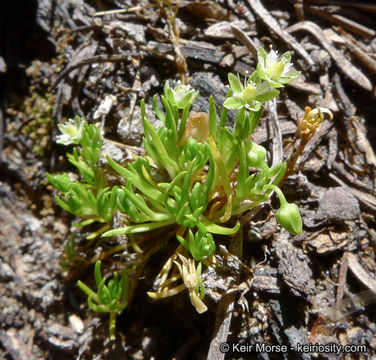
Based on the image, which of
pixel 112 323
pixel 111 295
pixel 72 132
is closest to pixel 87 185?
pixel 72 132

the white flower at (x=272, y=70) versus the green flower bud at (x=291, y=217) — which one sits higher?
the white flower at (x=272, y=70)

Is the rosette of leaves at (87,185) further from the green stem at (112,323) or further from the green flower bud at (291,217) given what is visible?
the green flower bud at (291,217)

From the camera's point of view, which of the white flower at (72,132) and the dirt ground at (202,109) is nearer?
the dirt ground at (202,109)

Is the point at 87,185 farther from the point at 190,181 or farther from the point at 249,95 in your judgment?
the point at 249,95

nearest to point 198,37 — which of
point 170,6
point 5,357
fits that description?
point 170,6

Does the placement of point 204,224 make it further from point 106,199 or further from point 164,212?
point 106,199

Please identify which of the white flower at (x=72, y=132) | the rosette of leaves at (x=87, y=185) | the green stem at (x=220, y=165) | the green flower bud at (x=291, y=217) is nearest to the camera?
the green flower bud at (x=291, y=217)

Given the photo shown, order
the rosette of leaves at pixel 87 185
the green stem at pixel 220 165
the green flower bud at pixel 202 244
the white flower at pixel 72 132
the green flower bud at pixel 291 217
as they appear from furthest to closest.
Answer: the white flower at pixel 72 132, the rosette of leaves at pixel 87 185, the green stem at pixel 220 165, the green flower bud at pixel 202 244, the green flower bud at pixel 291 217

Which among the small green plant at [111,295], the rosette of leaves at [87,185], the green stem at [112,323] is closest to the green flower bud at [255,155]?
the rosette of leaves at [87,185]
